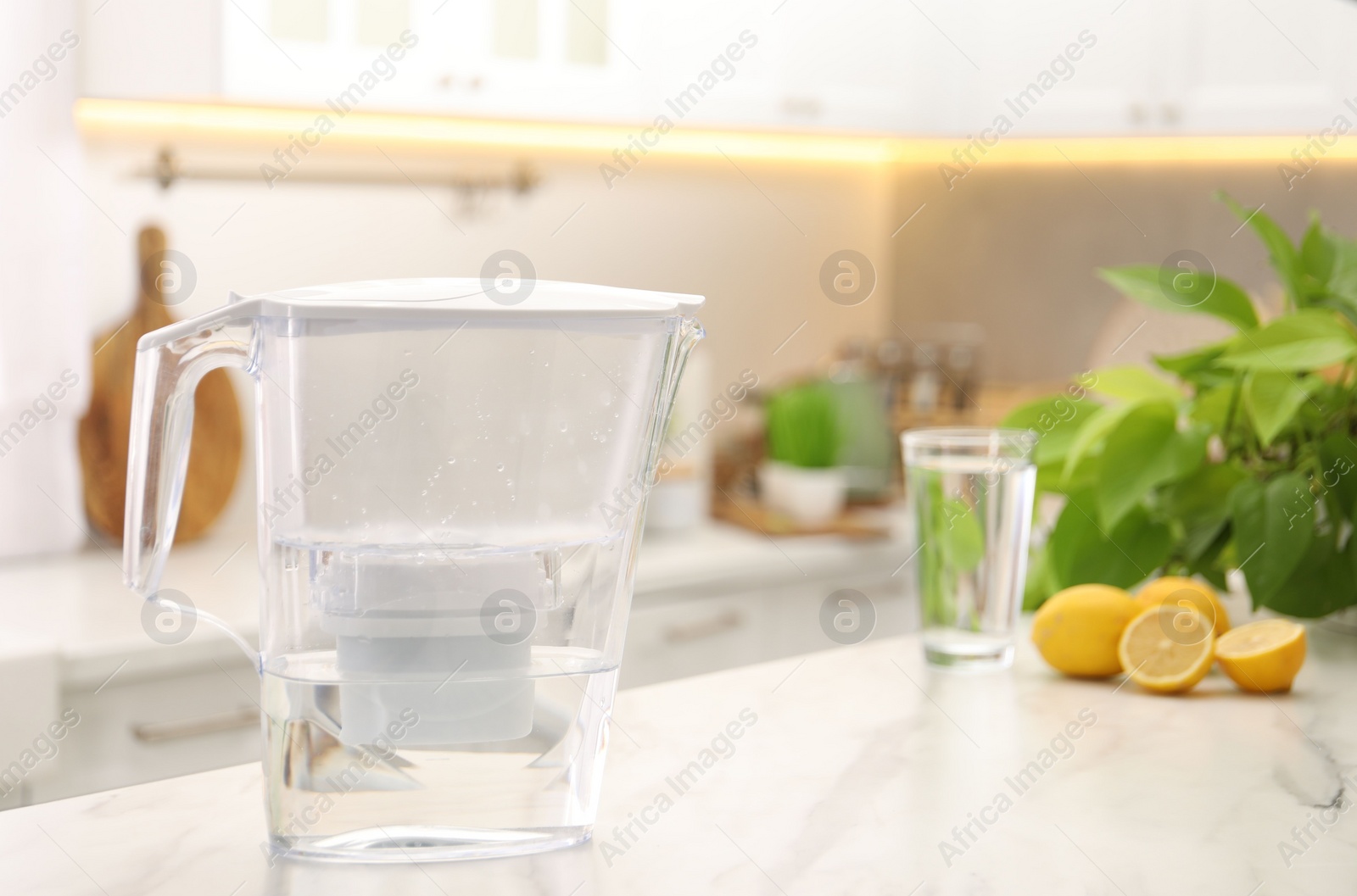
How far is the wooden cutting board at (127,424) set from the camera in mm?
1784

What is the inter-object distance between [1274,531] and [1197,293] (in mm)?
180

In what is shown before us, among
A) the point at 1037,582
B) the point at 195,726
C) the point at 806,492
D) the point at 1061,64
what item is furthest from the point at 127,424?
the point at 1061,64

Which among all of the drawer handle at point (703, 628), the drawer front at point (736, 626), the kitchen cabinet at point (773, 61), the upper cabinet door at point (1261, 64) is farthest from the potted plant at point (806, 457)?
the upper cabinet door at point (1261, 64)

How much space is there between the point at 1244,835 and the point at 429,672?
0.37 m

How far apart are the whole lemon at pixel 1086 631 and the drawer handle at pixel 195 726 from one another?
3.33ft

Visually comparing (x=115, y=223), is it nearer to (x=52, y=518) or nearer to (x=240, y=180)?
(x=240, y=180)

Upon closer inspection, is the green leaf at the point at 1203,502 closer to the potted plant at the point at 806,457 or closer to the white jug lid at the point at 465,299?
the white jug lid at the point at 465,299

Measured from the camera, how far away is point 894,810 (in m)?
0.59

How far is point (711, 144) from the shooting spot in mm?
2426

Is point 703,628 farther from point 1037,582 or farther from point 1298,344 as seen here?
point 1298,344

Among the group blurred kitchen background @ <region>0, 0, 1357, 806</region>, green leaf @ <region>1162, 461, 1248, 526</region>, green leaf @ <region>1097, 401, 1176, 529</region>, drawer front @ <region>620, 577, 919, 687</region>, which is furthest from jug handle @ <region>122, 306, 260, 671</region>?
drawer front @ <region>620, 577, 919, 687</region>

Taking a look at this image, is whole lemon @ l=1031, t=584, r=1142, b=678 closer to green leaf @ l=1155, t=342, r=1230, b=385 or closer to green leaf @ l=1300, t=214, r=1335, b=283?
green leaf @ l=1155, t=342, r=1230, b=385

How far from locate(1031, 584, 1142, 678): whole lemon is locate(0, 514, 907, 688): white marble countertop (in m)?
0.56

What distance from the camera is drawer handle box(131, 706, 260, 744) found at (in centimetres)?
145
